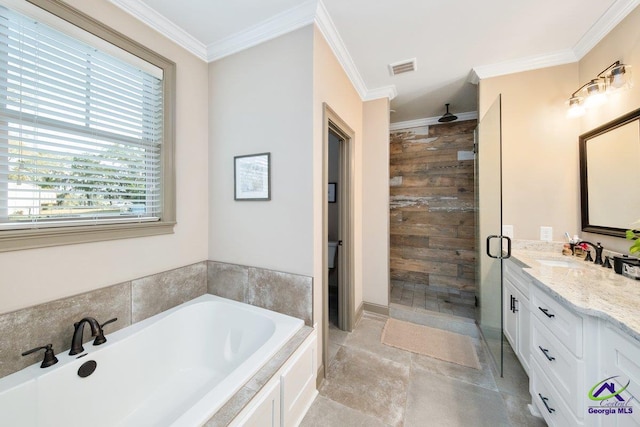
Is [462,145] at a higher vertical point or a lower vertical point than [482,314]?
higher

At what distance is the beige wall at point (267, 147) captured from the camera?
5.22ft

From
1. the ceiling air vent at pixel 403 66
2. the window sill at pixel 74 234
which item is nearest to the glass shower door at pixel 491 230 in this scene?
the ceiling air vent at pixel 403 66

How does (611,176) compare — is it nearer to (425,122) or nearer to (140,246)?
(425,122)

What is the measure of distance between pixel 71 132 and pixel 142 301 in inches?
45.1

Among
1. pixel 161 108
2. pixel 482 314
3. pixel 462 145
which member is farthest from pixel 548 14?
pixel 161 108

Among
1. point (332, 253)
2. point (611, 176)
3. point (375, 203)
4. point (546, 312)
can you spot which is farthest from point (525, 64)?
point (332, 253)

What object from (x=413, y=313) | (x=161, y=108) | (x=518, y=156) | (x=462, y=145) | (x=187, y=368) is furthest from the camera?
(x=462, y=145)

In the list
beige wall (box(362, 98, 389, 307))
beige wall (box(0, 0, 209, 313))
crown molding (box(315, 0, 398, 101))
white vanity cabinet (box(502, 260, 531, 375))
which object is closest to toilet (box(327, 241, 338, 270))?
beige wall (box(362, 98, 389, 307))

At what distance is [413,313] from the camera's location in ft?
9.09

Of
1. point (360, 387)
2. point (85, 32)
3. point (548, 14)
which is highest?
point (548, 14)

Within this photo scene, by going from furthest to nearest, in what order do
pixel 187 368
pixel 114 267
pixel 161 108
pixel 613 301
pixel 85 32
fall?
pixel 161 108, pixel 187 368, pixel 114 267, pixel 85 32, pixel 613 301

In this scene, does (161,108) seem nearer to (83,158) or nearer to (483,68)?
(83,158)

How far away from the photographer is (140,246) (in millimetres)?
1570

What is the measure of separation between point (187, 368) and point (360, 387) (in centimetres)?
127
